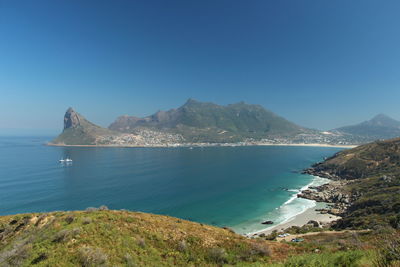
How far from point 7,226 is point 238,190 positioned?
7254 centimetres

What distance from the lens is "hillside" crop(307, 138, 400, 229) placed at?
4056 cm

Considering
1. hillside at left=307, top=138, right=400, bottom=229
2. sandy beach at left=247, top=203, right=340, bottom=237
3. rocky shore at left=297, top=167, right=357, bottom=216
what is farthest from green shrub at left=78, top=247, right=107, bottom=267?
rocky shore at left=297, top=167, right=357, bottom=216

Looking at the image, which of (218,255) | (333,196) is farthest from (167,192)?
(218,255)

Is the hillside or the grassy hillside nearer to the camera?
the grassy hillside

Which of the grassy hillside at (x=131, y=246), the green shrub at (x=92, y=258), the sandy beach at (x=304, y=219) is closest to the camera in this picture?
the green shrub at (x=92, y=258)

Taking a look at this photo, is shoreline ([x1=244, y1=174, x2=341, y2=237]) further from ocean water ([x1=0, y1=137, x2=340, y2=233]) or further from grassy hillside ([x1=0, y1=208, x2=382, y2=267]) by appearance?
grassy hillside ([x1=0, y1=208, x2=382, y2=267])

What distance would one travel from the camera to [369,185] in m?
70.4

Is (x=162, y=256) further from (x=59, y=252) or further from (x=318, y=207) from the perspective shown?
(x=318, y=207)

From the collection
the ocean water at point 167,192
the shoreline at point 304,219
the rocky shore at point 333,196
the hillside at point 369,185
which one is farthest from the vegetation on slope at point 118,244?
the rocky shore at point 333,196

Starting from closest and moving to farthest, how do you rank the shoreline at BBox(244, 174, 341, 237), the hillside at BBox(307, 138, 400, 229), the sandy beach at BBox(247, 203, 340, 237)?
the hillside at BBox(307, 138, 400, 229)
the shoreline at BBox(244, 174, 341, 237)
the sandy beach at BBox(247, 203, 340, 237)

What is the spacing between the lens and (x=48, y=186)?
81562 millimetres

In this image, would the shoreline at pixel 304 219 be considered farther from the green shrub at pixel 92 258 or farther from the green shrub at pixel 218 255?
the green shrub at pixel 92 258

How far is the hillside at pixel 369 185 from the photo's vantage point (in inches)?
1597

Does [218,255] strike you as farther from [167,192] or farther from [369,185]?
[369,185]
